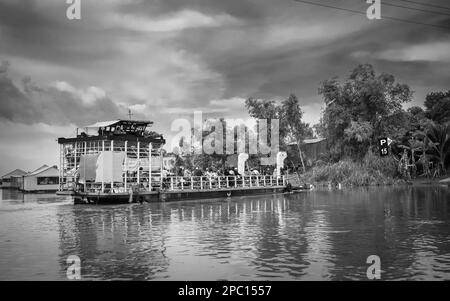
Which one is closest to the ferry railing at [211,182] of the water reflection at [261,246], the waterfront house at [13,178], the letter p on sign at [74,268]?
the water reflection at [261,246]

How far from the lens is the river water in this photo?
1071 centimetres

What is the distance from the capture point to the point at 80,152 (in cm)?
3559

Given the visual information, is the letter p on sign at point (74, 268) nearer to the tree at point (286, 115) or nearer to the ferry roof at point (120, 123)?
the ferry roof at point (120, 123)

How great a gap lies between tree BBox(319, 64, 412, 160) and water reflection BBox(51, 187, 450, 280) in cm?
4159

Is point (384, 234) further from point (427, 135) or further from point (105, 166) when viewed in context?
point (427, 135)

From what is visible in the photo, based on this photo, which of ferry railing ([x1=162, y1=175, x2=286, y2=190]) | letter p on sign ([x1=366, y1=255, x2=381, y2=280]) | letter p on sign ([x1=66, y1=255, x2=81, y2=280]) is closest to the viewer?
letter p on sign ([x1=366, y1=255, x2=381, y2=280])

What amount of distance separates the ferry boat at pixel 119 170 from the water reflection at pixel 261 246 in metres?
9.89

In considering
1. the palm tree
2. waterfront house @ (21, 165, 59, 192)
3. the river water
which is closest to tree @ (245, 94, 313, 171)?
the palm tree

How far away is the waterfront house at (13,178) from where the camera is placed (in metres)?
86.7

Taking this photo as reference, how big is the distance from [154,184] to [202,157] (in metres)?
31.8

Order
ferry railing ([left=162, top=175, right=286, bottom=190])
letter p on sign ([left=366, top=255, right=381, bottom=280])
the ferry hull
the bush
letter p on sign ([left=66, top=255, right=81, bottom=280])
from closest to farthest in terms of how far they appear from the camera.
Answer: letter p on sign ([left=366, top=255, right=381, bottom=280]) → letter p on sign ([left=66, top=255, right=81, bottom=280]) → the ferry hull → ferry railing ([left=162, top=175, right=286, bottom=190]) → the bush

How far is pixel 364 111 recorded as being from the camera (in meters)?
64.6

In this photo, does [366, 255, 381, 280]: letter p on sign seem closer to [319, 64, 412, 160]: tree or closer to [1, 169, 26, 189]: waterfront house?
[319, 64, 412, 160]: tree
